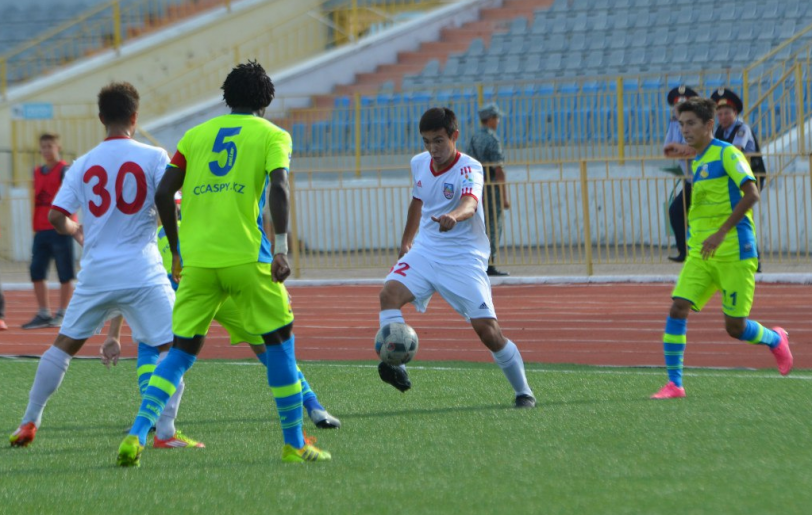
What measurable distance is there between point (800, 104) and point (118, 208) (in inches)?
541

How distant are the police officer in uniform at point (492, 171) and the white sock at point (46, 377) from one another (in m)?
10.1

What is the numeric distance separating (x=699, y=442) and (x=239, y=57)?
21.0 m

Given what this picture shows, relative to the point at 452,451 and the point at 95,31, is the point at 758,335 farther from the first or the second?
the point at 95,31

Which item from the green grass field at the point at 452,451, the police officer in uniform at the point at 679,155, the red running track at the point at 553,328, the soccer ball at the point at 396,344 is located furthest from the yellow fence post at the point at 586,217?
the soccer ball at the point at 396,344

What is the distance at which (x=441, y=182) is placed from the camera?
24.2 ft

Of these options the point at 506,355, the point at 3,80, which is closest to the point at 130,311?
the point at 506,355

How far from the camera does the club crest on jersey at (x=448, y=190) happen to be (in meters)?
7.31

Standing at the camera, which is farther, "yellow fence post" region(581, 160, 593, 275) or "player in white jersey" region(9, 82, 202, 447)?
"yellow fence post" region(581, 160, 593, 275)

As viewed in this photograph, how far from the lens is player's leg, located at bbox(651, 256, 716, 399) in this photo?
24.8 ft

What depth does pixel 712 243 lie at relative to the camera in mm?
7348

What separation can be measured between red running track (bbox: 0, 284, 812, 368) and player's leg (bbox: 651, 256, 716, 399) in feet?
5.34

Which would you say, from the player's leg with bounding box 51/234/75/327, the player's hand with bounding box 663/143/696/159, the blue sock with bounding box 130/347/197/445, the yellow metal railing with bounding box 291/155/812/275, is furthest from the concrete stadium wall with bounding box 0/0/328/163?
the blue sock with bounding box 130/347/197/445

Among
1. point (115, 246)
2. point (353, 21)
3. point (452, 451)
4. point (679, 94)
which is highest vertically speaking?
point (353, 21)

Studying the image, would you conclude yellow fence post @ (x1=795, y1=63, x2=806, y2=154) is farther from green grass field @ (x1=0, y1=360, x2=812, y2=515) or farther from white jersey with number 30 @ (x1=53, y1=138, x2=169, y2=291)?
white jersey with number 30 @ (x1=53, y1=138, x2=169, y2=291)
